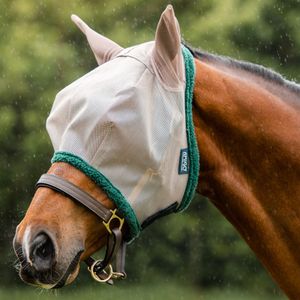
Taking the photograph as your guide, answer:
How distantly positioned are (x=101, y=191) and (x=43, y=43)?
25.4 feet

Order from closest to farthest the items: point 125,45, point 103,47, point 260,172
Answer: point 260,172, point 103,47, point 125,45

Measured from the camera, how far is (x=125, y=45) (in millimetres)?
10336

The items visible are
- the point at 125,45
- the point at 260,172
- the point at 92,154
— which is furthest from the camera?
the point at 125,45

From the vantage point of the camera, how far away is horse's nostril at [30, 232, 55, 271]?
3215 mm

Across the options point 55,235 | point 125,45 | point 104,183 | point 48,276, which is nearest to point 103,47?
point 104,183

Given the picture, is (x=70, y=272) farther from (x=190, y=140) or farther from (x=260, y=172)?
(x=260, y=172)

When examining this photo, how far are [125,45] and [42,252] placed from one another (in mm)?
7271

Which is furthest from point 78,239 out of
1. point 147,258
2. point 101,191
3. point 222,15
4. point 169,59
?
point 147,258

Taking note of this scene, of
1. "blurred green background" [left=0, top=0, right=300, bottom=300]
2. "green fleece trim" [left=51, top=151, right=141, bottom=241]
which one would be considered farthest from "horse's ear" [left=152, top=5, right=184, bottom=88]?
"blurred green background" [left=0, top=0, right=300, bottom=300]

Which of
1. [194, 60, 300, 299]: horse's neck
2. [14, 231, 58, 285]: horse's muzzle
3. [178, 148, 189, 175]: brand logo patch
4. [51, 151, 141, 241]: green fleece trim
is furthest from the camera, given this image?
[194, 60, 300, 299]: horse's neck

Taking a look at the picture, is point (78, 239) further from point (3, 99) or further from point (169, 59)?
point (3, 99)

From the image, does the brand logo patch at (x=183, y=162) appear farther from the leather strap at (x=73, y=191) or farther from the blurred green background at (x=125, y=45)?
the blurred green background at (x=125, y=45)

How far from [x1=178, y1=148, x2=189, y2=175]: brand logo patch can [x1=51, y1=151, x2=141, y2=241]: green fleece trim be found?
10.1 inches

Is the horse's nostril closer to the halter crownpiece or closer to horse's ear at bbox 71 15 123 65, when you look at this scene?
the halter crownpiece
